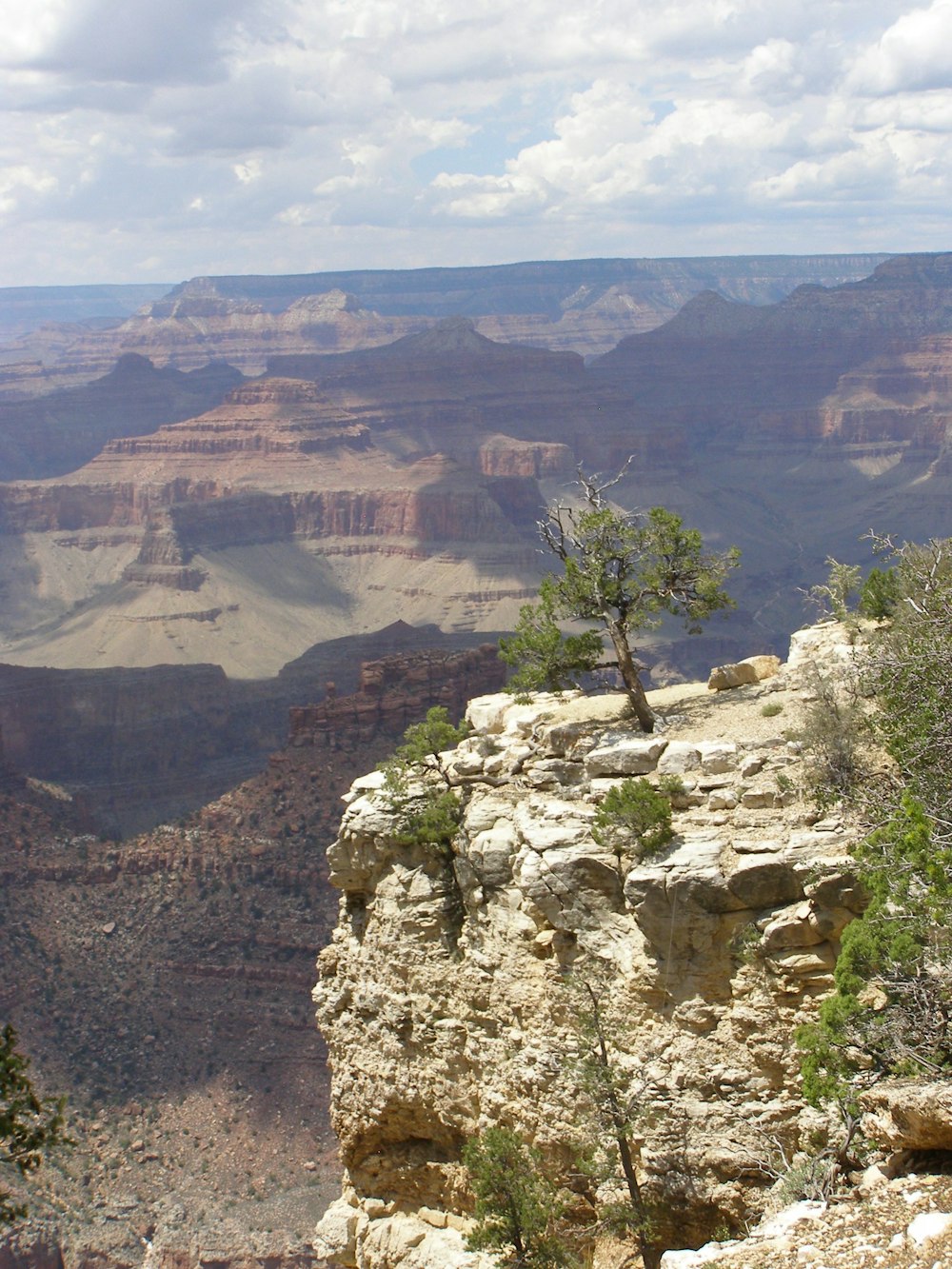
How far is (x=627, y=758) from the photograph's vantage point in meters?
20.9

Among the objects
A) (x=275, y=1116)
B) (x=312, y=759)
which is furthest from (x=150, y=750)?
(x=275, y=1116)

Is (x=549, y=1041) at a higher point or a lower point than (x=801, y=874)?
lower

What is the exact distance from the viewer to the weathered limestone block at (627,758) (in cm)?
2081

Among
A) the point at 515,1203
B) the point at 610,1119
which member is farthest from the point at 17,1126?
the point at 610,1119

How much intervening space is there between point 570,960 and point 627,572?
714 cm

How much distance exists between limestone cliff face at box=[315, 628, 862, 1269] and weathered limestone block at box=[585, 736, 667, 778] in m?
0.03

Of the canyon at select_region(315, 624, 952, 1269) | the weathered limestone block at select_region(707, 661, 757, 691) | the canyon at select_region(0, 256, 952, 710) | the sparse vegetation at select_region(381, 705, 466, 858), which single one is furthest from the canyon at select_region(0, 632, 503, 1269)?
the canyon at select_region(0, 256, 952, 710)

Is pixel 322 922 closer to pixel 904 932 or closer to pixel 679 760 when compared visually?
pixel 679 760

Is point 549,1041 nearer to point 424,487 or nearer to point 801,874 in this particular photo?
point 801,874

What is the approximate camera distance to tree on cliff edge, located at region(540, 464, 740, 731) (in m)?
24.0

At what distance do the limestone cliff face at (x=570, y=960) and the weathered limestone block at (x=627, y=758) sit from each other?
0.10 ft

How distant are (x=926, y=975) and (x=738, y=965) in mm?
2708

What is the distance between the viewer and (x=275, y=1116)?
4597cm

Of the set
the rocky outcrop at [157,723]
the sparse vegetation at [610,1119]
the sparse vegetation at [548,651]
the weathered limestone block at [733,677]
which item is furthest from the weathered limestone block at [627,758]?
the rocky outcrop at [157,723]
